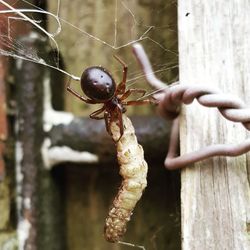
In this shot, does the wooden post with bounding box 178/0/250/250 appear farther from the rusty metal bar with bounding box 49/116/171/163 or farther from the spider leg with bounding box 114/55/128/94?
the rusty metal bar with bounding box 49/116/171/163

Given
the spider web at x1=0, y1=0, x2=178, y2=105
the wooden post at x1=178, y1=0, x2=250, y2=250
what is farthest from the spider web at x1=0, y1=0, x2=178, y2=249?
the wooden post at x1=178, y1=0, x2=250, y2=250

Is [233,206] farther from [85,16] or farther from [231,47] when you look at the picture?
[85,16]

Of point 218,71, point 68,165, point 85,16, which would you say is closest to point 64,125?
point 68,165

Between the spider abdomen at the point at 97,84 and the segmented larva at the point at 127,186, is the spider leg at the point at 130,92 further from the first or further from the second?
the segmented larva at the point at 127,186

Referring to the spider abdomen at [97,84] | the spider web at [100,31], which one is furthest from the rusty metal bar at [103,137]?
the spider abdomen at [97,84]

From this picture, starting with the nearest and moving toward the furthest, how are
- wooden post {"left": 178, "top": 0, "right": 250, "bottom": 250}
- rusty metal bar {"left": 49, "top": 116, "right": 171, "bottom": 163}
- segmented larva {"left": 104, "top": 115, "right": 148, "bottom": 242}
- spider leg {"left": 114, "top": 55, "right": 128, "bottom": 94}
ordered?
wooden post {"left": 178, "top": 0, "right": 250, "bottom": 250}, segmented larva {"left": 104, "top": 115, "right": 148, "bottom": 242}, spider leg {"left": 114, "top": 55, "right": 128, "bottom": 94}, rusty metal bar {"left": 49, "top": 116, "right": 171, "bottom": 163}

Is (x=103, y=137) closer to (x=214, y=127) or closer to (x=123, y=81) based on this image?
(x=123, y=81)
